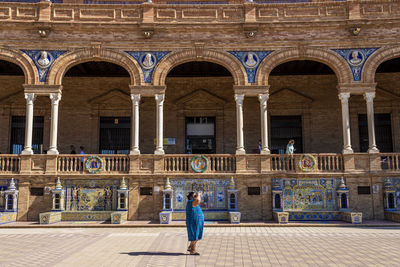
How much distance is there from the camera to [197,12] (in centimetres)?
1694

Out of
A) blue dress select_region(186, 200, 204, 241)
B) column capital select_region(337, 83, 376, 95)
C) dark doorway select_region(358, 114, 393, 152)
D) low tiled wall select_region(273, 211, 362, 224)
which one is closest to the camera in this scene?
blue dress select_region(186, 200, 204, 241)

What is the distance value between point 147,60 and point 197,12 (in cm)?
317

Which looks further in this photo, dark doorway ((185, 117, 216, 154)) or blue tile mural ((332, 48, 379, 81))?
dark doorway ((185, 117, 216, 154))

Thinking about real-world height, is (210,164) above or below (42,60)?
below

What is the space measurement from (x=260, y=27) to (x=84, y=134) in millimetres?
10490

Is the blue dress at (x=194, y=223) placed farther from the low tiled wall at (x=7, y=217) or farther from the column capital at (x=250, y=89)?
the low tiled wall at (x=7, y=217)

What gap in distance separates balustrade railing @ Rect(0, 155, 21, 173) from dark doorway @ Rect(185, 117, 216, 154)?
26.8ft

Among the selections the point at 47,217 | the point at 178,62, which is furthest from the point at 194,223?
the point at 178,62

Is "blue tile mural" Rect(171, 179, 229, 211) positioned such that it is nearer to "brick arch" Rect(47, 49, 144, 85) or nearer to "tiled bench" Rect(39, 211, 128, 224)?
"tiled bench" Rect(39, 211, 128, 224)

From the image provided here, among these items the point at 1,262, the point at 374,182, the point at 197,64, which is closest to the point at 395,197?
the point at 374,182

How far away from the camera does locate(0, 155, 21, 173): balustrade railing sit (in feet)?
51.7

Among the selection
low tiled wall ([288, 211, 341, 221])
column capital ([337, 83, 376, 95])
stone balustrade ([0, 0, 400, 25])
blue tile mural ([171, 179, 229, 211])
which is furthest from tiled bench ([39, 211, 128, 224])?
column capital ([337, 83, 376, 95])

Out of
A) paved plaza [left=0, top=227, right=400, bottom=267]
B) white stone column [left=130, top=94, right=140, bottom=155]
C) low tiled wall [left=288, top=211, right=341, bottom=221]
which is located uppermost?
white stone column [left=130, top=94, right=140, bottom=155]

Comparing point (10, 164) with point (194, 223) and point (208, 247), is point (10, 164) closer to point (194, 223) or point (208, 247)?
point (208, 247)
